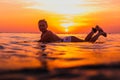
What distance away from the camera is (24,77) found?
2.82m

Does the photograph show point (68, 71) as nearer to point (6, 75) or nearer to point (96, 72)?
point (96, 72)

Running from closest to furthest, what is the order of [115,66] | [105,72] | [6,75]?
[6,75]
[105,72]
[115,66]

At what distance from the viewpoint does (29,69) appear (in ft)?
10.9

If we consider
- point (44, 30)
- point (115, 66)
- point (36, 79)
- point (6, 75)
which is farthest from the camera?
point (44, 30)

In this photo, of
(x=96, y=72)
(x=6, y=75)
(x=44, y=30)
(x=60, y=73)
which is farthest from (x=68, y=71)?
(x=44, y=30)

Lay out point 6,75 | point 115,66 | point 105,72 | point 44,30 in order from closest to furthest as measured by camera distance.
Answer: point 6,75
point 105,72
point 115,66
point 44,30

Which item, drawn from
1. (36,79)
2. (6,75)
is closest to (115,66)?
(36,79)

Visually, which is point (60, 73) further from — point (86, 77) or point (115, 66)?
point (115, 66)

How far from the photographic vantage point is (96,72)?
314 cm

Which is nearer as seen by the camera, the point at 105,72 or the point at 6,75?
the point at 6,75

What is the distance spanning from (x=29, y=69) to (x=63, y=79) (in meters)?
0.80

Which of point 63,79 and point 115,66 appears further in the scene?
point 115,66

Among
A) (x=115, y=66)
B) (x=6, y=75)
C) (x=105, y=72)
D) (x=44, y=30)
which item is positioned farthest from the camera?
(x=44, y=30)

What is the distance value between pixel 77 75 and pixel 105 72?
466 millimetres
